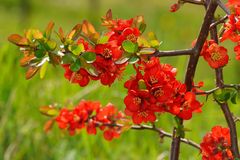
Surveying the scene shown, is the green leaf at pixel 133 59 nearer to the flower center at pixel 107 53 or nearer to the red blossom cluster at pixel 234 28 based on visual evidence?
the flower center at pixel 107 53

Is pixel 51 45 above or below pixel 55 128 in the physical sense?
below

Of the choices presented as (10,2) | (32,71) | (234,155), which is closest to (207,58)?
(234,155)

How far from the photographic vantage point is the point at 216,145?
53.0 inches

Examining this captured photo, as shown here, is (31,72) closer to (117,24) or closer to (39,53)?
(39,53)

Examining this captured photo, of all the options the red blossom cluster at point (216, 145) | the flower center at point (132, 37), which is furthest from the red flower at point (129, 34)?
the red blossom cluster at point (216, 145)

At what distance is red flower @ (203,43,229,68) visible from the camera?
1214 mm

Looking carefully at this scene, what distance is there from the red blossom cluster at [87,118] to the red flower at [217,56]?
1.57ft

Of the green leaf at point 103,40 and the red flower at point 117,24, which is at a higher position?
the red flower at point 117,24

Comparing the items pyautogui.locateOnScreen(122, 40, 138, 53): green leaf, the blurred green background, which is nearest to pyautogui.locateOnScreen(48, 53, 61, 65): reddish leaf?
pyautogui.locateOnScreen(122, 40, 138, 53): green leaf

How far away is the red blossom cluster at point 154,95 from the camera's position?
45.1 inches

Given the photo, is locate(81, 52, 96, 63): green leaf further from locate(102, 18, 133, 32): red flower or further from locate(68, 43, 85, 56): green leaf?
locate(102, 18, 133, 32): red flower

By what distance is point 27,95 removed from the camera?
2814mm

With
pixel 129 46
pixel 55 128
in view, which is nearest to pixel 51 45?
pixel 129 46

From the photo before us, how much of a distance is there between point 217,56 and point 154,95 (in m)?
0.18
